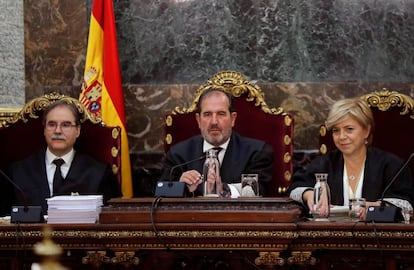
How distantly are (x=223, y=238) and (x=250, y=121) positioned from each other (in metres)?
1.96

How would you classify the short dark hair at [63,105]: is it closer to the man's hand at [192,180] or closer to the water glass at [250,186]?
the man's hand at [192,180]

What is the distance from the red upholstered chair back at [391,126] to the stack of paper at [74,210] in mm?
1751

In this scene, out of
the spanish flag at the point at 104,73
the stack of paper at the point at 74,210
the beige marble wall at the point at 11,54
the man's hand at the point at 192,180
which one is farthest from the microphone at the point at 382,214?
the beige marble wall at the point at 11,54

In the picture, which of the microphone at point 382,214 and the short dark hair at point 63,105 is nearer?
the microphone at point 382,214

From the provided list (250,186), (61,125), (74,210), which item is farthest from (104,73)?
(74,210)

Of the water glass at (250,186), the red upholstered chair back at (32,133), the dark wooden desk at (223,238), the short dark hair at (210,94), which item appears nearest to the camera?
the dark wooden desk at (223,238)

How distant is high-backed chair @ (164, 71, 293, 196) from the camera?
16.2 feet

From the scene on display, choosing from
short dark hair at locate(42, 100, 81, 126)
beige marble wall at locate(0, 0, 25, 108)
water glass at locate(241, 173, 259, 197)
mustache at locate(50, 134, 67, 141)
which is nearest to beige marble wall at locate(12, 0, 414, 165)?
beige marble wall at locate(0, 0, 25, 108)

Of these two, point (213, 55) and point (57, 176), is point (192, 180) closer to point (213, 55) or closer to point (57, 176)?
point (57, 176)

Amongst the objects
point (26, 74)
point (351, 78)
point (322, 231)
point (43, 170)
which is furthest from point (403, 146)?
point (26, 74)

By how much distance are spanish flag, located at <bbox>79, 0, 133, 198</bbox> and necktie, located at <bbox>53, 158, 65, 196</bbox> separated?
2.42 ft

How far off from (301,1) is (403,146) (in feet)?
4.43

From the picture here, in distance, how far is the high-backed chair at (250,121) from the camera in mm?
4941

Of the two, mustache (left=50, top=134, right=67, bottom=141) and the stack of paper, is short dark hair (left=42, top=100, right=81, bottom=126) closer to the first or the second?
mustache (left=50, top=134, right=67, bottom=141)
